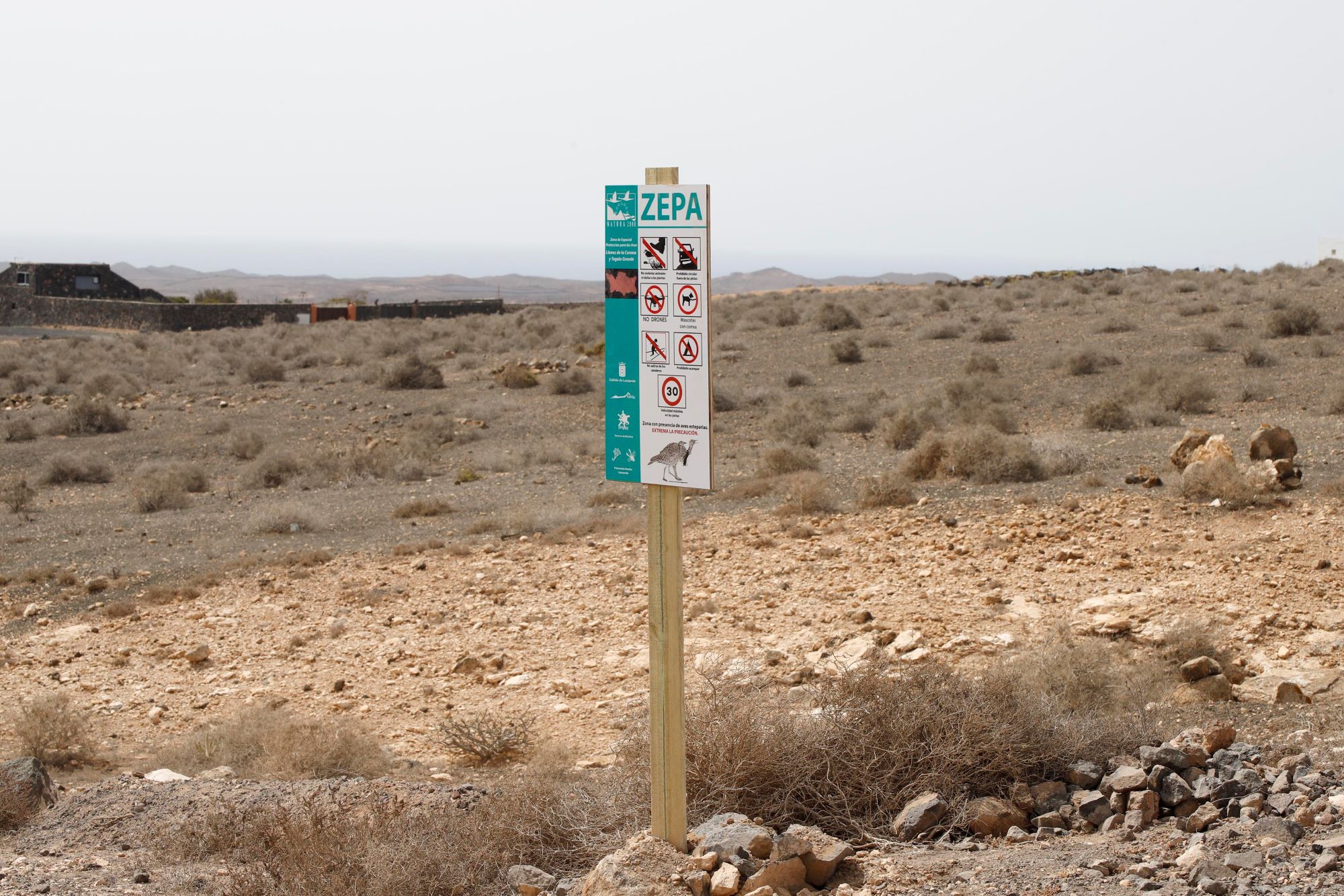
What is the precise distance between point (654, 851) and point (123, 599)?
7835mm

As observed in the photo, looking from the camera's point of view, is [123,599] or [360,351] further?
[360,351]

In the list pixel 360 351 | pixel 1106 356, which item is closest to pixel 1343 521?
pixel 1106 356

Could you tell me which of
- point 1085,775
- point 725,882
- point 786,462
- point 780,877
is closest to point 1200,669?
point 1085,775

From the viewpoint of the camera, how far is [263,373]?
1124 inches

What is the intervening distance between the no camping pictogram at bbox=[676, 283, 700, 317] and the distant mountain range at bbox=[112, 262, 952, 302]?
87213mm

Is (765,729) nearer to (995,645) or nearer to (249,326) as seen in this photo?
(995,645)

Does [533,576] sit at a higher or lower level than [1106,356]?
lower

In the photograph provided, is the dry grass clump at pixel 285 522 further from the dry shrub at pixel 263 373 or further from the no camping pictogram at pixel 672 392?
the dry shrub at pixel 263 373

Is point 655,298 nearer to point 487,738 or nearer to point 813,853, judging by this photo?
point 813,853

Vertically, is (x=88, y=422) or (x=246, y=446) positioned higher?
(x=88, y=422)

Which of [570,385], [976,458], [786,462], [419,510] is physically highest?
[570,385]

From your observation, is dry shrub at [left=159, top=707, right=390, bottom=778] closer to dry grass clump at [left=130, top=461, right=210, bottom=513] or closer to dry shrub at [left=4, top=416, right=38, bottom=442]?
dry grass clump at [left=130, top=461, right=210, bottom=513]

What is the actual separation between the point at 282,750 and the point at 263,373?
947 inches

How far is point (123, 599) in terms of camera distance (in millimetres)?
10102
